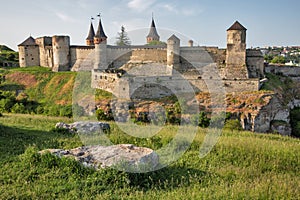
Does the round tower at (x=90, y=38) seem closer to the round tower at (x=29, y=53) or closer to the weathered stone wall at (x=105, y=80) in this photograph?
the round tower at (x=29, y=53)

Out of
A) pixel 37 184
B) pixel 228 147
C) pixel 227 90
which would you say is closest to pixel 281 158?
pixel 228 147

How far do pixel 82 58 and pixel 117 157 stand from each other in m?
32.8

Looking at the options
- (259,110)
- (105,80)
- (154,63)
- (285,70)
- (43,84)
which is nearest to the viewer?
(259,110)

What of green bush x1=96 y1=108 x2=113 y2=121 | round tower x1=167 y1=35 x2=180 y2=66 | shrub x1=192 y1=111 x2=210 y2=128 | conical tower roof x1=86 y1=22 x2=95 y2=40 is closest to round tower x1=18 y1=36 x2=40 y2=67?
conical tower roof x1=86 y1=22 x2=95 y2=40

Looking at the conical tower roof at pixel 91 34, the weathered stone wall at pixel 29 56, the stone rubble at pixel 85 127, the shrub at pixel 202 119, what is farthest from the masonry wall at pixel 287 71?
the weathered stone wall at pixel 29 56

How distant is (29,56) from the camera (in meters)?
39.7

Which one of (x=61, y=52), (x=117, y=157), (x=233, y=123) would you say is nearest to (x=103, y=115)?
(x=233, y=123)

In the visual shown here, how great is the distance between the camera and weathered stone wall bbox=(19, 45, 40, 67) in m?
39.3

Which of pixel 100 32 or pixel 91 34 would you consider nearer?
pixel 100 32

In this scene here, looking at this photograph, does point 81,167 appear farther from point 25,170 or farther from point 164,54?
point 164,54

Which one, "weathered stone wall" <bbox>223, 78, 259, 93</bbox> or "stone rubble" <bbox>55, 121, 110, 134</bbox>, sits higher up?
"weathered stone wall" <bbox>223, 78, 259, 93</bbox>

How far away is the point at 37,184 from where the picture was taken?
4.70m

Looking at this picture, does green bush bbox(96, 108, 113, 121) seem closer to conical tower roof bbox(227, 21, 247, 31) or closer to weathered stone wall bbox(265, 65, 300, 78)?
conical tower roof bbox(227, 21, 247, 31)

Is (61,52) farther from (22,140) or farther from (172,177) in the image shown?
(172,177)
